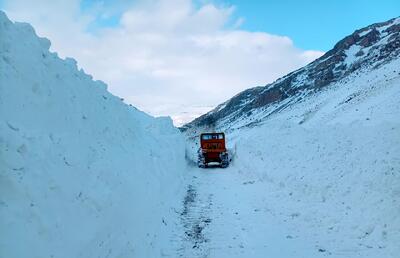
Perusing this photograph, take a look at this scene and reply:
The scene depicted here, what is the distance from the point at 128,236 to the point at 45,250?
2957 mm

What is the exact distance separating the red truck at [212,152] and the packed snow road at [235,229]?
1178 cm

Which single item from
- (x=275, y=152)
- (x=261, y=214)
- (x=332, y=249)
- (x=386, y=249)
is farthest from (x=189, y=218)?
(x=275, y=152)

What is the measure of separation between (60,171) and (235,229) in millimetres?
5381

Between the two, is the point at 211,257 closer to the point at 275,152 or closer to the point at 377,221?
the point at 377,221

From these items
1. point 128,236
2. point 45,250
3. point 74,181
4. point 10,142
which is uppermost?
point 10,142

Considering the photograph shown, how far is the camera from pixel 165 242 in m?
9.66

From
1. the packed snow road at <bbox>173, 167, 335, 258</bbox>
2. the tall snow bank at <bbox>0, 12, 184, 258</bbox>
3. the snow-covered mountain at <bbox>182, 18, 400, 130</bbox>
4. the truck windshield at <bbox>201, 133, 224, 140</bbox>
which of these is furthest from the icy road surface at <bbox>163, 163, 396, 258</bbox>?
the snow-covered mountain at <bbox>182, 18, 400, 130</bbox>

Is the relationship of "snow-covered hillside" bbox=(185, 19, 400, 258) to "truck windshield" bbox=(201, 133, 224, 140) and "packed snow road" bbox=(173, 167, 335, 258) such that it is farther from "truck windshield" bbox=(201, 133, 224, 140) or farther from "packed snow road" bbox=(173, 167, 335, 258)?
"truck windshield" bbox=(201, 133, 224, 140)

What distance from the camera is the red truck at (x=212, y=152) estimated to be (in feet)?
94.4

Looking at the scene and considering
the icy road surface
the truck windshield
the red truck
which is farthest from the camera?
the truck windshield

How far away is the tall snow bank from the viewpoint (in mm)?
5484

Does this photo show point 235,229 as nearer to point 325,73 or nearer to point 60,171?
→ point 60,171

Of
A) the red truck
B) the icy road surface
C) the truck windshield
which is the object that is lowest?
the icy road surface

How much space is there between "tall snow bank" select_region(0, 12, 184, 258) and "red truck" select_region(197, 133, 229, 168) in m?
17.1
